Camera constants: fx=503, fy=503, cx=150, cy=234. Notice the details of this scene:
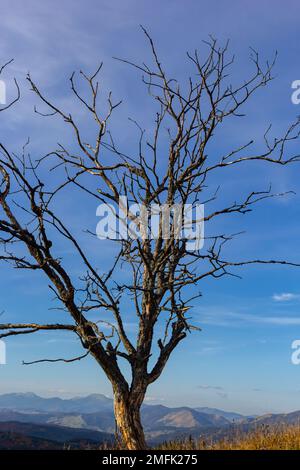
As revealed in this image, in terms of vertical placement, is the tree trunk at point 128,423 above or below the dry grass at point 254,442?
above

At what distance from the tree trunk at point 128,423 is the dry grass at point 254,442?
80.5 inches

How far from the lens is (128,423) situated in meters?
9.21

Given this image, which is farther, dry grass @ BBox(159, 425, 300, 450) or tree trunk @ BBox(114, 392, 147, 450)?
dry grass @ BBox(159, 425, 300, 450)

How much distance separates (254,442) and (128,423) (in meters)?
4.18

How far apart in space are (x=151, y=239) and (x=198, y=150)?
224 cm

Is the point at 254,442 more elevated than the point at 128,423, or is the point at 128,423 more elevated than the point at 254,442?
the point at 128,423

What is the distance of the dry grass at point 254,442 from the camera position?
11328 mm

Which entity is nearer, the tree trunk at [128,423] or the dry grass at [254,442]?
the tree trunk at [128,423]

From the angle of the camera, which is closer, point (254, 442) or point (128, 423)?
point (128, 423)

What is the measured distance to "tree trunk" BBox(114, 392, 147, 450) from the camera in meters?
9.15

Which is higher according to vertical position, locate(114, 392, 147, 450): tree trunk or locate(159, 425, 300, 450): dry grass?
locate(114, 392, 147, 450): tree trunk

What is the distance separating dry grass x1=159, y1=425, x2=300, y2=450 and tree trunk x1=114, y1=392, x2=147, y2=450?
80.5 inches
